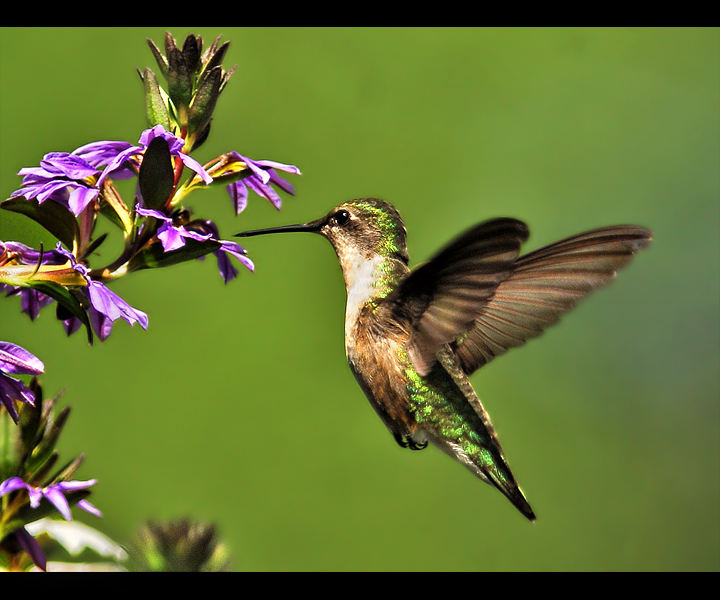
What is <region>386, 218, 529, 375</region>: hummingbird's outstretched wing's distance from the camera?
108cm

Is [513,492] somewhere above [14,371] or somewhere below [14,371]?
below

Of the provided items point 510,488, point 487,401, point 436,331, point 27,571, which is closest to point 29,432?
point 27,571

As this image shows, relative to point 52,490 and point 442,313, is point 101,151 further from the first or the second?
point 442,313

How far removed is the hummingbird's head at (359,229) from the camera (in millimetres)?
1378

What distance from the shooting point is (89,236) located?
0.90 metres

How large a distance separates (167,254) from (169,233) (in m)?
0.04

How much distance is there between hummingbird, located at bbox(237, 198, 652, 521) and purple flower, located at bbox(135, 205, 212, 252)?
1.12 ft

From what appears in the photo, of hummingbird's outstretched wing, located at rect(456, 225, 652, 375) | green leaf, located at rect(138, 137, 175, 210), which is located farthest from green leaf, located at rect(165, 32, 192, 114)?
hummingbird's outstretched wing, located at rect(456, 225, 652, 375)

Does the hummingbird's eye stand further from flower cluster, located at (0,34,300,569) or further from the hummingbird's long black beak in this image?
flower cluster, located at (0,34,300,569)

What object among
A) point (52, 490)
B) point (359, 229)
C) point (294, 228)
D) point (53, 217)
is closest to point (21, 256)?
point (53, 217)

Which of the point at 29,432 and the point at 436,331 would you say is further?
Answer: the point at 436,331

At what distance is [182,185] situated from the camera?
0.96m

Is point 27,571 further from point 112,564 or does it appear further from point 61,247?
point 61,247

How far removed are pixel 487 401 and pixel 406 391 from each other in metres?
2.64
